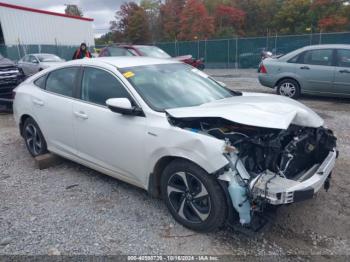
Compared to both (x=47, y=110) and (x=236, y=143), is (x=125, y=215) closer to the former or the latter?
(x=236, y=143)

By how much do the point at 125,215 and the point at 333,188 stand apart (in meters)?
2.54

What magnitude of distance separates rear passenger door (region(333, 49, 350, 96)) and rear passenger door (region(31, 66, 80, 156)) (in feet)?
23.8

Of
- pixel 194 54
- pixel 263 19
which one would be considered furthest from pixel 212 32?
pixel 194 54

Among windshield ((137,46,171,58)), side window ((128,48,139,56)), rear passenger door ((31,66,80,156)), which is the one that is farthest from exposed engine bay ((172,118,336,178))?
windshield ((137,46,171,58))

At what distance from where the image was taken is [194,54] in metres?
26.1

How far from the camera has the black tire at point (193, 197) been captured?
116 inches

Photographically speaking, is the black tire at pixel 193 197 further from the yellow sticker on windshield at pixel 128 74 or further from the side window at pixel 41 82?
the side window at pixel 41 82

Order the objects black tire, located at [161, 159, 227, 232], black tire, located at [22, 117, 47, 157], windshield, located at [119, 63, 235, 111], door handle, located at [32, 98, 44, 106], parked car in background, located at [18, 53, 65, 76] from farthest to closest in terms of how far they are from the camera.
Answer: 1. parked car in background, located at [18, 53, 65, 76]
2. black tire, located at [22, 117, 47, 157]
3. door handle, located at [32, 98, 44, 106]
4. windshield, located at [119, 63, 235, 111]
5. black tire, located at [161, 159, 227, 232]

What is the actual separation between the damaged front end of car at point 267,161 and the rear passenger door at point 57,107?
1.68 metres

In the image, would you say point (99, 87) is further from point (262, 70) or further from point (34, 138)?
point (262, 70)

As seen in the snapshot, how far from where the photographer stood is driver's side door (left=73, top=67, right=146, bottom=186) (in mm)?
3506

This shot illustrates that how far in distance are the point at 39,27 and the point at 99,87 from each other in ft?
99.7

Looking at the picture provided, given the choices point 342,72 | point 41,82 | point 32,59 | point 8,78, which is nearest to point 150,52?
point 8,78

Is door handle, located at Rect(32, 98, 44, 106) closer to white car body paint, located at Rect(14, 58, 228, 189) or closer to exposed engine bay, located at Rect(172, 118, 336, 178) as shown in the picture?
white car body paint, located at Rect(14, 58, 228, 189)
